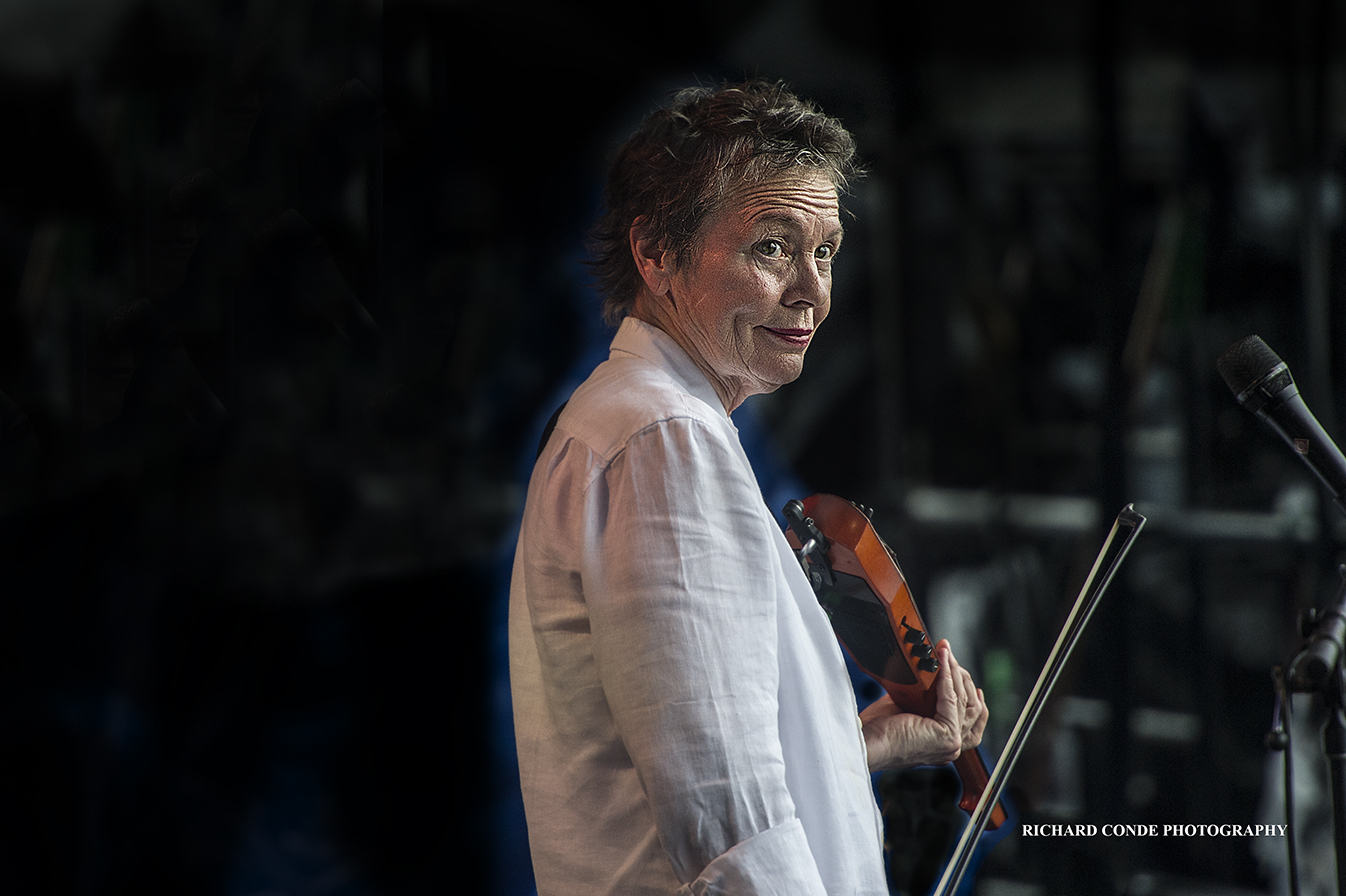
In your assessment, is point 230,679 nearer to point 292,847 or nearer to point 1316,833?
point 292,847

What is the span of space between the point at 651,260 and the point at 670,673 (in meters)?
0.54

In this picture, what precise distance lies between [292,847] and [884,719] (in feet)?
2.97

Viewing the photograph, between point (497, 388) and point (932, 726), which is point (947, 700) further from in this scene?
point (497, 388)

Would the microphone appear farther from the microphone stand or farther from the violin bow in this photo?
the violin bow

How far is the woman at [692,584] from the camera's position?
0.92 meters

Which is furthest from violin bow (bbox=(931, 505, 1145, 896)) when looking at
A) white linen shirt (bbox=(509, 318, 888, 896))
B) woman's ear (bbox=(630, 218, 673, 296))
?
woman's ear (bbox=(630, 218, 673, 296))

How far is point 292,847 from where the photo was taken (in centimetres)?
159

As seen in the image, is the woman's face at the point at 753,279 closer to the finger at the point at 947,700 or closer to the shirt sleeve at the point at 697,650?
the shirt sleeve at the point at 697,650

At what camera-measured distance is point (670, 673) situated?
3.02 ft

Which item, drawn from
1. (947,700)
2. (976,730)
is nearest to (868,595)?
(947,700)

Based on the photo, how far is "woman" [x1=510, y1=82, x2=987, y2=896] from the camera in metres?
0.92

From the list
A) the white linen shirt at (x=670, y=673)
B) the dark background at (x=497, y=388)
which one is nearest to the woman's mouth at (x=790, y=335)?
the white linen shirt at (x=670, y=673)

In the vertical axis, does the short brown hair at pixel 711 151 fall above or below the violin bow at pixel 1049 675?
above

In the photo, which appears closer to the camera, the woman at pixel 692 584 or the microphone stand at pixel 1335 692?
the woman at pixel 692 584
